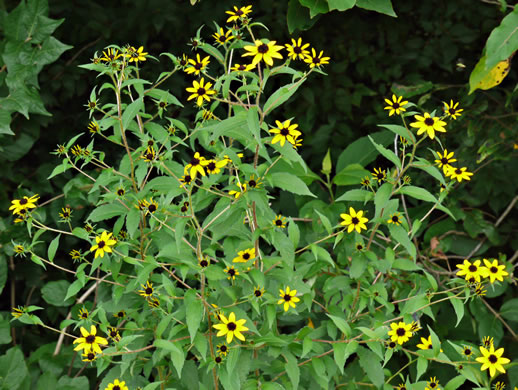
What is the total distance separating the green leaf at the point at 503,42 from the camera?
1679 millimetres

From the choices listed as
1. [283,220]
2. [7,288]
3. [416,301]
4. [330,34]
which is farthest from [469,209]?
[7,288]

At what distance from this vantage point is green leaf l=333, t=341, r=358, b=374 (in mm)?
1442

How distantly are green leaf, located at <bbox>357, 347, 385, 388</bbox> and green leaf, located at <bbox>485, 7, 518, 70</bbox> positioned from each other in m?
A: 0.80

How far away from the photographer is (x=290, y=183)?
141 cm

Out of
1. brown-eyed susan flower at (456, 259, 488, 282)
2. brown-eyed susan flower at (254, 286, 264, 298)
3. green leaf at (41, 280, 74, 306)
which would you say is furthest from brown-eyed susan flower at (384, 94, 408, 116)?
green leaf at (41, 280, 74, 306)

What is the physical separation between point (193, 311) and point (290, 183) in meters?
0.35

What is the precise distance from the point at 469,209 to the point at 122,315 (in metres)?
Answer: 1.51

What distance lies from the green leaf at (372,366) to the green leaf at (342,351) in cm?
15

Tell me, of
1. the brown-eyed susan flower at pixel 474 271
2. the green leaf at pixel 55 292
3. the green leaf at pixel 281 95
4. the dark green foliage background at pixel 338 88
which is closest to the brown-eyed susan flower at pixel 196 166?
the green leaf at pixel 281 95

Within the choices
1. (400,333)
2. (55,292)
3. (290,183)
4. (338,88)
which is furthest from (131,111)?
(338,88)

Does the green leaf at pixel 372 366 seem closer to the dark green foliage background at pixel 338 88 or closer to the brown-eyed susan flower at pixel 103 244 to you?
the brown-eyed susan flower at pixel 103 244

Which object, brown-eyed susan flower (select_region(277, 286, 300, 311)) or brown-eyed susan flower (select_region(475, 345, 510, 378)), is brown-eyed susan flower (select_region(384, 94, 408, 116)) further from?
brown-eyed susan flower (select_region(475, 345, 510, 378))

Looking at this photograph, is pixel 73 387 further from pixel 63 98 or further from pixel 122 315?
pixel 63 98

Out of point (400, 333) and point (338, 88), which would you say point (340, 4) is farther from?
point (338, 88)
